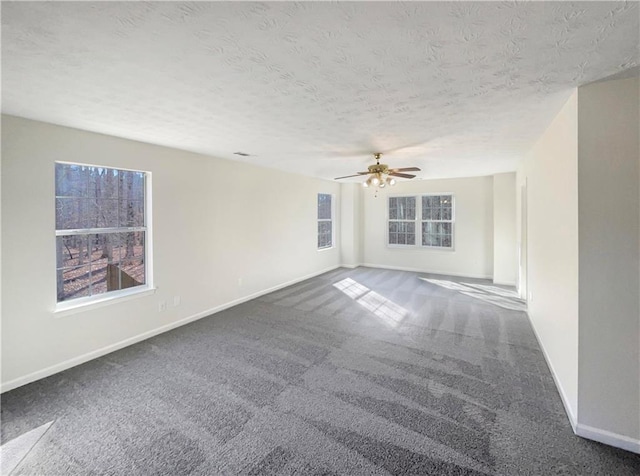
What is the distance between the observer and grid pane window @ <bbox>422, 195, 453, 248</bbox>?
7.43 metres

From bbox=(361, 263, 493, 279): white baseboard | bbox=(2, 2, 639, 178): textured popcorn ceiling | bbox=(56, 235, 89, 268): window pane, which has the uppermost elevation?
bbox=(2, 2, 639, 178): textured popcorn ceiling

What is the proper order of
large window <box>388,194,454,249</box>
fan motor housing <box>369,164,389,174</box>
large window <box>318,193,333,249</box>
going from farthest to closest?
1. large window <box>318,193,333,249</box>
2. large window <box>388,194,454,249</box>
3. fan motor housing <box>369,164,389,174</box>

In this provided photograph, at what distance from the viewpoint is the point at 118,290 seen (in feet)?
11.7

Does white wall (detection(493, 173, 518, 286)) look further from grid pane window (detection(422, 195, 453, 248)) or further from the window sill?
the window sill

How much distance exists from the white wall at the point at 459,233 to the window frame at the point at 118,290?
231 inches

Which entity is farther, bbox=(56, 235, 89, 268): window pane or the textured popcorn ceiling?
bbox=(56, 235, 89, 268): window pane

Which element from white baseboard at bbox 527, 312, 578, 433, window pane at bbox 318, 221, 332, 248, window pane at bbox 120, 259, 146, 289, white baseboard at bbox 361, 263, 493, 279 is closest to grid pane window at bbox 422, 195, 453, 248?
white baseboard at bbox 361, 263, 493, 279

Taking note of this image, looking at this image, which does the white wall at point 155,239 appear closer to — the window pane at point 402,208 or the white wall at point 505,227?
the window pane at point 402,208

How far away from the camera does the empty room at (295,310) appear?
1.51m

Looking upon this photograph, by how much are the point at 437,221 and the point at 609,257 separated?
5.75m

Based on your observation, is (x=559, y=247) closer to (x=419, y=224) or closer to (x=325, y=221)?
(x=419, y=224)

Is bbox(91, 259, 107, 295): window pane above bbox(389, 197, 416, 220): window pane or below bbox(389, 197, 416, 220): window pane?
below

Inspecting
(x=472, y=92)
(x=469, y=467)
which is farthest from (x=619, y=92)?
(x=469, y=467)

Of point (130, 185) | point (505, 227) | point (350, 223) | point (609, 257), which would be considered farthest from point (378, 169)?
point (350, 223)
